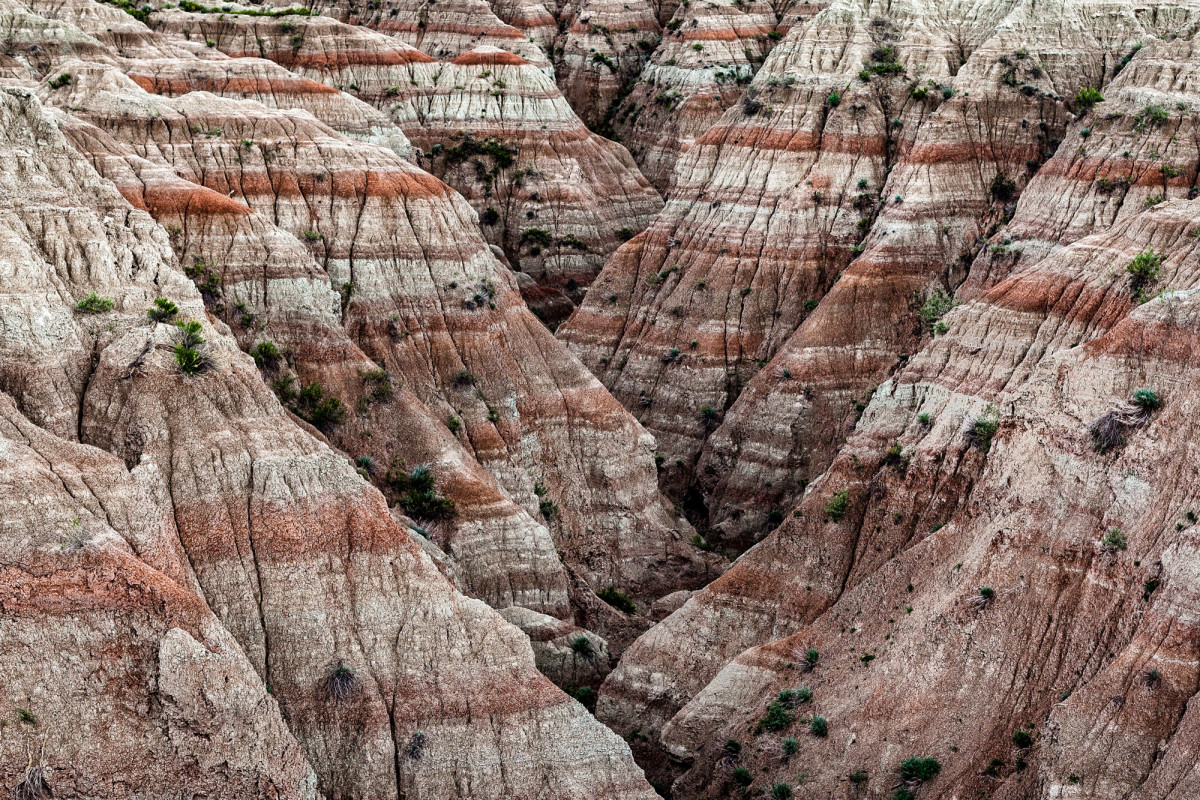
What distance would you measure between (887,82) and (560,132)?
24014mm

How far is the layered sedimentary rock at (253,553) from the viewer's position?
43.6 m

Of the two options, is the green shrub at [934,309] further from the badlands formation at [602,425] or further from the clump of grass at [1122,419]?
the clump of grass at [1122,419]

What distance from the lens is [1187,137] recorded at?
67.4 meters

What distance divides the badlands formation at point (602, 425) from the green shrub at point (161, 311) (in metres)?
0.28

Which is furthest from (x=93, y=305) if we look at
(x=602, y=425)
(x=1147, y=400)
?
(x=1147, y=400)

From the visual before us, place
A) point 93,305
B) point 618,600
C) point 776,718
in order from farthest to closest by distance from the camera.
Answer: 1. point 618,600
2. point 776,718
3. point 93,305

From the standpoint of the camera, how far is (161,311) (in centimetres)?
5053

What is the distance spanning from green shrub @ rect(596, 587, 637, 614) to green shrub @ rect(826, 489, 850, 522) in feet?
35.0

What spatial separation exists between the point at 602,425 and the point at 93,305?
28.4m

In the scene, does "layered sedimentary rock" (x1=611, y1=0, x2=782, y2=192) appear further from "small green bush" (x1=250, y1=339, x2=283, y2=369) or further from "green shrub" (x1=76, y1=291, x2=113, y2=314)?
"green shrub" (x1=76, y1=291, x2=113, y2=314)

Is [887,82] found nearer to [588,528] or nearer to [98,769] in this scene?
[588,528]

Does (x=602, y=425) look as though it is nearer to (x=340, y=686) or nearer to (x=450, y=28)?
(x=340, y=686)

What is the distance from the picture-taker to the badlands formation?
4475 cm

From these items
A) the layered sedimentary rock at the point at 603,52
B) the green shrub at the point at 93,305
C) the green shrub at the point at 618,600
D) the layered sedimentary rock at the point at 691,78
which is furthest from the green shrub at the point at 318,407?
the layered sedimentary rock at the point at 603,52
